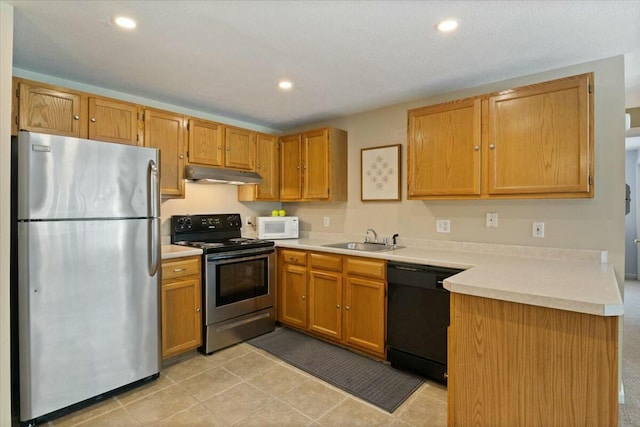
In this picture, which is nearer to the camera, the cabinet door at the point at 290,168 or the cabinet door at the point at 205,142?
the cabinet door at the point at 205,142

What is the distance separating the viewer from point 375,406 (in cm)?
216

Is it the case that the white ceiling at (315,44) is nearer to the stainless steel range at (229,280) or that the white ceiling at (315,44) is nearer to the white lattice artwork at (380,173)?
the white lattice artwork at (380,173)

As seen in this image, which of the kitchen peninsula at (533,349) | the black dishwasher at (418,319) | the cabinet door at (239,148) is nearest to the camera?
the kitchen peninsula at (533,349)

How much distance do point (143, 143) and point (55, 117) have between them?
608mm

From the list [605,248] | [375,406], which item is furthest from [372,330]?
[605,248]

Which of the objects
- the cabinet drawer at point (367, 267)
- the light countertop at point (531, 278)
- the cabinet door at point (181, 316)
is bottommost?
the cabinet door at point (181, 316)

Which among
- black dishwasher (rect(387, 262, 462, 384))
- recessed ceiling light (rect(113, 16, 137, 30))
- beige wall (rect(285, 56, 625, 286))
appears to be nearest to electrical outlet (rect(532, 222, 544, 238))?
beige wall (rect(285, 56, 625, 286))

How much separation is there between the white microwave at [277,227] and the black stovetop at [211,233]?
0.88ft

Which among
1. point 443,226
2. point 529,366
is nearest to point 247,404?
point 529,366

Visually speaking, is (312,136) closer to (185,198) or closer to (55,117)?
(185,198)

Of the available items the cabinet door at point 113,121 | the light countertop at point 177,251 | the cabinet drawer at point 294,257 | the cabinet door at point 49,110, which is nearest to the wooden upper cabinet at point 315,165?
the cabinet drawer at point 294,257

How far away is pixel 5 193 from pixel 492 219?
320cm

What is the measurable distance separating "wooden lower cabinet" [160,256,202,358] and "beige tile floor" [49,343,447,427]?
203mm

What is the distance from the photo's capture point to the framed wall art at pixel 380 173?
3.31 meters
